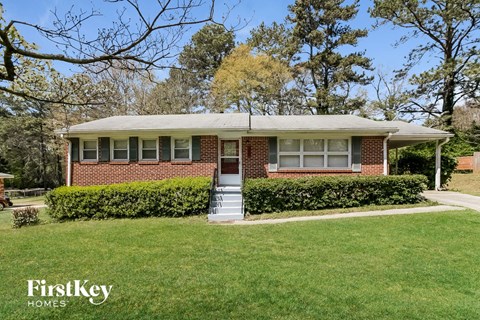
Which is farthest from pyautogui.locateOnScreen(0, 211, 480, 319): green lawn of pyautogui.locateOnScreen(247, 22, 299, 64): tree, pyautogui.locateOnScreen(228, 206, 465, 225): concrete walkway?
pyautogui.locateOnScreen(247, 22, 299, 64): tree

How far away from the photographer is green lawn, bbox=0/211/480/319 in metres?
3.60

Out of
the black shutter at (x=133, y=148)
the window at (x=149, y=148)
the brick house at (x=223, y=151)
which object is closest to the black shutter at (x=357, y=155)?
the brick house at (x=223, y=151)

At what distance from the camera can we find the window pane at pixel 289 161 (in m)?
12.1

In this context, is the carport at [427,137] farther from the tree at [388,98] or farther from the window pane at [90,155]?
the window pane at [90,155]

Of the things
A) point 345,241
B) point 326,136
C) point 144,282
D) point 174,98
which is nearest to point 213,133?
point 326,136

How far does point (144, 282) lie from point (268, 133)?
8.37 m

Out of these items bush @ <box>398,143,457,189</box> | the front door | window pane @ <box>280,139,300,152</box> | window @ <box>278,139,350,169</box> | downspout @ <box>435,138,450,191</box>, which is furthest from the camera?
bush @ <box>398,143,457,189</box>

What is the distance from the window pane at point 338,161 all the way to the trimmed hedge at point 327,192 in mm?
2063

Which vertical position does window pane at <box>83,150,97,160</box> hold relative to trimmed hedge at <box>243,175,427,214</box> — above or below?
above

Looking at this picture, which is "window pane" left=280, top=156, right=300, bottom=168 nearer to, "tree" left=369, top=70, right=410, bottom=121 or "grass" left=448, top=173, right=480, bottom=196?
"grass" left=448, top=173, right=480, bottom=196

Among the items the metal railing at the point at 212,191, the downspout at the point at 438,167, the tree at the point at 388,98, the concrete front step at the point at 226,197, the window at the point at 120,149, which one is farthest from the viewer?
the tree at the point at 388,98

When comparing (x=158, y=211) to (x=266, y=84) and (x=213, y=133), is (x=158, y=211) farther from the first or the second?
(x=266, y=84)

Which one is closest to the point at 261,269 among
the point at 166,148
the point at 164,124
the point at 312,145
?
the point at 312,145

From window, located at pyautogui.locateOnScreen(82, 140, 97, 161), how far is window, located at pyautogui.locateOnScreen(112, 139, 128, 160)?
87cm
